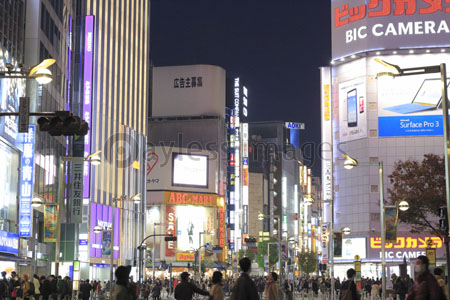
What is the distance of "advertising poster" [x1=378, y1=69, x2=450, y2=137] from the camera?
99.6m

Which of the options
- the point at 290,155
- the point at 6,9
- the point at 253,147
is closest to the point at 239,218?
the point at 253,147

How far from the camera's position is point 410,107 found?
100 metres

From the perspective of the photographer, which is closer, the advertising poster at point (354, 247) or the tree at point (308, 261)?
the advertising poster at point (354, 247)

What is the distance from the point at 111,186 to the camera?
8831 centimetres

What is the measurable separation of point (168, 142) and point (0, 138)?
105422 millimetres

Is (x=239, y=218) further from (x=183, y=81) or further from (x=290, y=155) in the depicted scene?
(x=290, y=155)

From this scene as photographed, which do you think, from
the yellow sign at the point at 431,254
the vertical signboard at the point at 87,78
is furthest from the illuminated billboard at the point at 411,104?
the yellow sign at the point at 431,254

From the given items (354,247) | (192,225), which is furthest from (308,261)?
(354,247)

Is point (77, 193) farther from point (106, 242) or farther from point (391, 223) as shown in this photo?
point (391, 223)

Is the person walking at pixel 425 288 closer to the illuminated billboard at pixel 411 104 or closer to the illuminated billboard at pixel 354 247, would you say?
the illuminated billboard at pixel 411 104

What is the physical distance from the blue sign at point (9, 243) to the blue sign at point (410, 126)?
6403 centimetres

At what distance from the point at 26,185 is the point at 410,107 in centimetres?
6390

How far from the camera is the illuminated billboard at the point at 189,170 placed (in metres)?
137

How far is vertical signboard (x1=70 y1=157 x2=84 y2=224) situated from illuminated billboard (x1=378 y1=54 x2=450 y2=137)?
46.8m
